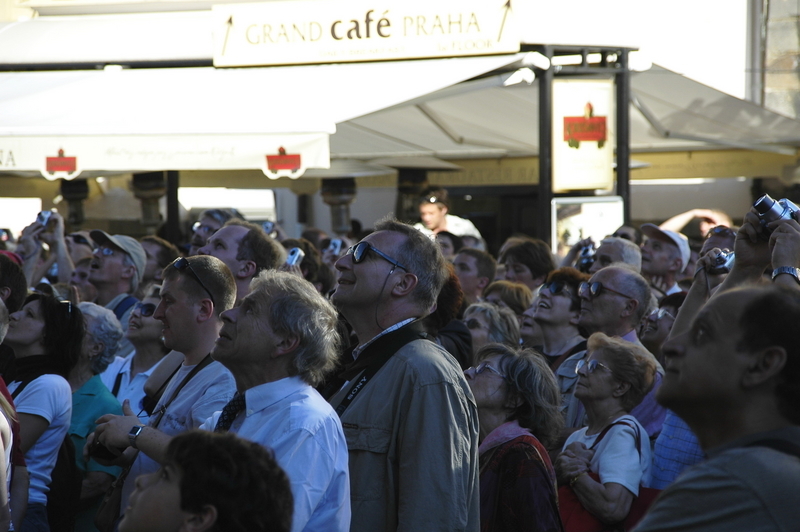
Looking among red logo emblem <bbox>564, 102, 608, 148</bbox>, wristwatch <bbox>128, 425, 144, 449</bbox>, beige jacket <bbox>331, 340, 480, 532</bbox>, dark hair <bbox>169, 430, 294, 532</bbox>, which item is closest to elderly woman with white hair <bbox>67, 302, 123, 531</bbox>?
wristwatch <bbox>128, 425, 144, 449</bbox>

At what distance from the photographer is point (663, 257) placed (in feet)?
20.9

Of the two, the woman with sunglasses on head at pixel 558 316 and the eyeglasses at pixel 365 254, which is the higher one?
the eyeglasses at pixel 365 254

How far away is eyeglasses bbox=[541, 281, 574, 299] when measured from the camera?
4.96 meters

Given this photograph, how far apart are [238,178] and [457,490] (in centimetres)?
939

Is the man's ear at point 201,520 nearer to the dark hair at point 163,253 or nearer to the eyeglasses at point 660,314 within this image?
the eyeglasses at point 660,314

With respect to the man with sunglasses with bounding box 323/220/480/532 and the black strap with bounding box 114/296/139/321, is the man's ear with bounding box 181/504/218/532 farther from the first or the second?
the black strap with bounding box 114/296/139/321

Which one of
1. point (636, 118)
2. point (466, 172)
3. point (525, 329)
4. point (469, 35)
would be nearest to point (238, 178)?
point (466, 172)

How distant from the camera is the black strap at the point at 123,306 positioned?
6016 mm

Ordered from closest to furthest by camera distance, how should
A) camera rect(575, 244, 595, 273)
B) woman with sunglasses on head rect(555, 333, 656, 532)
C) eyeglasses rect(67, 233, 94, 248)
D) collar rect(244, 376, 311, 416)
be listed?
collar rect(244, 376, 311, 416) → woman with sunglasses on head rect(555, 333, 656, 532) → camera rect(575, 244, 595, 273) → eyeglasses rect(67, 233, 94, 248)

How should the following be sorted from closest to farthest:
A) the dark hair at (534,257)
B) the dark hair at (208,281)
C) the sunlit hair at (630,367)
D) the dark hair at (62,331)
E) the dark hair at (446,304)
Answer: the dark hair at (208,281), the sunlit hair at (630,367), the dark hair at (62,331), the dark hair at (446,304), the dark hair at (534,257)

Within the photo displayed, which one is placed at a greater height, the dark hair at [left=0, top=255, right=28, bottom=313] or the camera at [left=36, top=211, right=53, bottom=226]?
the camera at [left=36, top=211, right=53, bottom=226]

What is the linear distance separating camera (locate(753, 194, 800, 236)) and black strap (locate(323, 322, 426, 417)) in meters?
1.17

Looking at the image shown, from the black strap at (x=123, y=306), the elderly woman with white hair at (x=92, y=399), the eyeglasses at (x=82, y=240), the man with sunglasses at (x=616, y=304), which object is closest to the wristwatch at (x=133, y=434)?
the elderly woman with white hair at (x=92, y=399)

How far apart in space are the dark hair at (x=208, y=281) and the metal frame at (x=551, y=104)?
18.0ft
